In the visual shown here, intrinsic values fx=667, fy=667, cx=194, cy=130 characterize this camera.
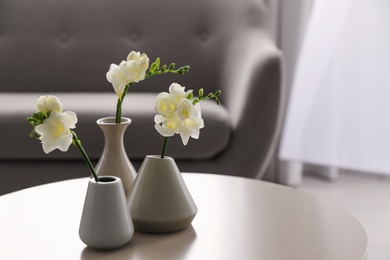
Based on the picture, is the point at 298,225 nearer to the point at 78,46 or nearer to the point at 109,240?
the point at 109,240

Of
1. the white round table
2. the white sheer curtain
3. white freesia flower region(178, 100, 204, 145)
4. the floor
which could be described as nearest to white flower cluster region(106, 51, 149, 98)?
white freesia flower region(178, 100, 204, 145)

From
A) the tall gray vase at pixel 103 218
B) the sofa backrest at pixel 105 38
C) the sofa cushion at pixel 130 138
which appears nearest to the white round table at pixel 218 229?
the tall gray vase at pixel 103 218

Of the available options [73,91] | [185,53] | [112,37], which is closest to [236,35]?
[185,53]

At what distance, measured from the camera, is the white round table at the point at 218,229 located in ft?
3.82

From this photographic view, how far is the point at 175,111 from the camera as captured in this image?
1181mm

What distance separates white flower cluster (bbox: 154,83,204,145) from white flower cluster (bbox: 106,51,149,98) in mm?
65

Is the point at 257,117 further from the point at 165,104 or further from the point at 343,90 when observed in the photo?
the point at 165,104

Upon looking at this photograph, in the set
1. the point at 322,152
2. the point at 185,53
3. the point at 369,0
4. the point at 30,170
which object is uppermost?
the point at 369,0

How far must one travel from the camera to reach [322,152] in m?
3.15

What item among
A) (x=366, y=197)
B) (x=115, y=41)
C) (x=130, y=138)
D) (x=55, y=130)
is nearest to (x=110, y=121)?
(x=55, y=130)

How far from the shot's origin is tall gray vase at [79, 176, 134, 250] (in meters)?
1.16

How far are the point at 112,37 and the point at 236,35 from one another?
0.55 metres

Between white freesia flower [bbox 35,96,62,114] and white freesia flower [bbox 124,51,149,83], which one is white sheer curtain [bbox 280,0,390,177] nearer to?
white freesia flower [bbox 124,51,149,83]

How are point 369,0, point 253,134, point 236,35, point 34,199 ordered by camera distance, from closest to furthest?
point 34,199
point 253,134
point 236,35
point 369,0
